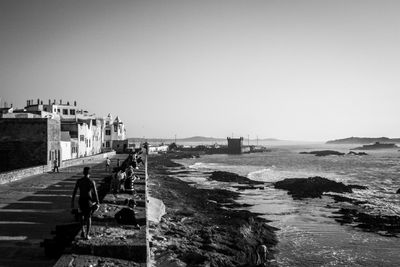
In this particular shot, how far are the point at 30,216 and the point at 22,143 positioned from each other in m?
18.1

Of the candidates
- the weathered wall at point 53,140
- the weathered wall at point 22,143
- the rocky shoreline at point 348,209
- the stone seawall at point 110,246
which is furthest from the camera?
the weathered wall at point 53,140

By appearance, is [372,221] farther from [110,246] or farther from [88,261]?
[88,261]

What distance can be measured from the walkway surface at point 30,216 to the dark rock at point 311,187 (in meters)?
22.2

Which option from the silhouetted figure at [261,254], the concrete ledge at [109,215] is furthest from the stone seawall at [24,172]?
the silhouetted figure at [261,254]

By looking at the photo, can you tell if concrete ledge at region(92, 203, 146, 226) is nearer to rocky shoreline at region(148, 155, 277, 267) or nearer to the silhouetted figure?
rocky shoreline at region(148, 155, 277, 267)

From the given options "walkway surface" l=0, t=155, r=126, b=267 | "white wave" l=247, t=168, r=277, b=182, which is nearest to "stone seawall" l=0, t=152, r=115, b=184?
"walkway surface" l=0, t=155, r=126, b=267

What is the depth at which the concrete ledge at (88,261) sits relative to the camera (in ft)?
22.2

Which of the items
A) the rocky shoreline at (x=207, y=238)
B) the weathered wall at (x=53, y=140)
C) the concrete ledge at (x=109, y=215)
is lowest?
the rocky shoreline at (x=207, y=238)

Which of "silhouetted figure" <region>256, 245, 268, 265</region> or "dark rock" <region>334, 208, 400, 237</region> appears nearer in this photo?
"silhouetted figure" <region>256, 245, 268, 265</region>

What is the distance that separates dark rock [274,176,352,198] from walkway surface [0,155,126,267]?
72.7 feet

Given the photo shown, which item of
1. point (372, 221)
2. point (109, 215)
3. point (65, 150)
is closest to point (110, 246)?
point (109, 215)

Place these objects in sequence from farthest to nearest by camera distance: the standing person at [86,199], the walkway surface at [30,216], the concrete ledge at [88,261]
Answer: the walkway surface at [30,216], the standing person at [86,199], the concrete ledge at [88,261]

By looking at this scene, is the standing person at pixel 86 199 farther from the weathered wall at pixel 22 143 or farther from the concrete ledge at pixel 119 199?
the weathered wall at pixel 22 143

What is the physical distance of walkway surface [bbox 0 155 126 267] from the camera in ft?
28.3
